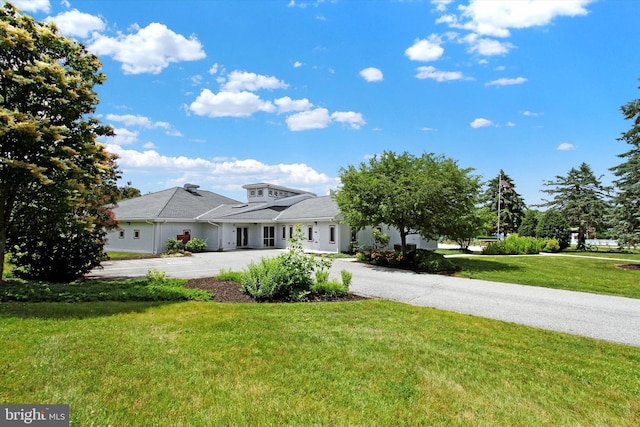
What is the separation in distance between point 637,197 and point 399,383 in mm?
20242

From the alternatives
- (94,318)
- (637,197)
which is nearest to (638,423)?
(94,318)

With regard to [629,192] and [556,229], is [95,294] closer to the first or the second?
[629,192]

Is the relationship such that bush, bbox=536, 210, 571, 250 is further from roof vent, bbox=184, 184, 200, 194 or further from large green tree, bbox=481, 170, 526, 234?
roof vent, bbox=184, 184, 200, 194

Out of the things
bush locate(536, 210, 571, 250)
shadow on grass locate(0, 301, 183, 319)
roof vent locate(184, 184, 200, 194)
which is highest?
roof vent locate(184, 184, 200, 194)

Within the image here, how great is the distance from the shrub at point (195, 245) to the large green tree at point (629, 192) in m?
26.0

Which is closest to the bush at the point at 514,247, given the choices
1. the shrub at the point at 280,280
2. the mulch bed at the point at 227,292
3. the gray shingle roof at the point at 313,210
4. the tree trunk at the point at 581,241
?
the tree trunk at the point at 581,241

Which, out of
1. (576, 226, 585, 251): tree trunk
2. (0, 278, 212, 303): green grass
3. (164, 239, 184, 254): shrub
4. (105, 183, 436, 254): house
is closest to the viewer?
(0, 278, 212, 303): green grass

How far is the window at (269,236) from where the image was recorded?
2981 centimetres

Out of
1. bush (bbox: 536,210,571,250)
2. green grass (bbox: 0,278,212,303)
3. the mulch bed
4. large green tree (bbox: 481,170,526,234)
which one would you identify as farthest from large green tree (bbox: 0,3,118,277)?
large green tree (bbox: 481,170,526,234)

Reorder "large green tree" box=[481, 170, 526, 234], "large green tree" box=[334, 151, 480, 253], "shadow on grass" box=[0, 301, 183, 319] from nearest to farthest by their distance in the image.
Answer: "shadow on grass" box=[0, 301, 183, 319], "large green tree" box=[334, 151, 480, 253], "large green tree" box=[481, 170, 526, 234]

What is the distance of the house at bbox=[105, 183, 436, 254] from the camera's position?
24.9m

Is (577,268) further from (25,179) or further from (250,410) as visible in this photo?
(25,179)

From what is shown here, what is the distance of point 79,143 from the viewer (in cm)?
894

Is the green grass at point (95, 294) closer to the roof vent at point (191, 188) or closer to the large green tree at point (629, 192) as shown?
the large green tree at point (629, 192)
